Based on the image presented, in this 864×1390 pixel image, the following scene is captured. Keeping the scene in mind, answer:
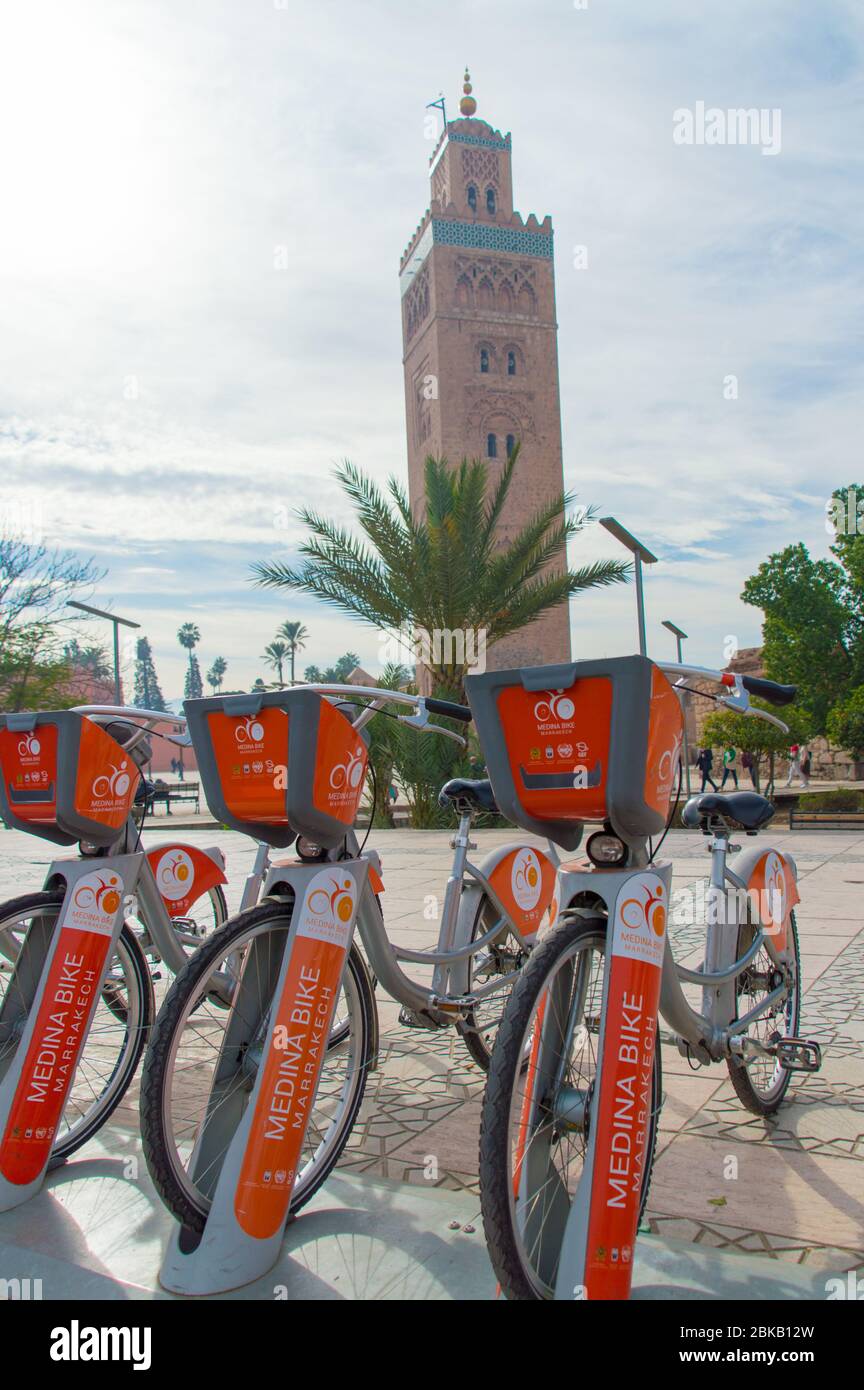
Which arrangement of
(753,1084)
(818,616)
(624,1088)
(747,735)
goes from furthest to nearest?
(818,616), (747,735), (753,1084), (624,1088)

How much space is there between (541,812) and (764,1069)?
1.51 m

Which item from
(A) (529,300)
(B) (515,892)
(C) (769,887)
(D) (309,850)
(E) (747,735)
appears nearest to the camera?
(D) (309,850)

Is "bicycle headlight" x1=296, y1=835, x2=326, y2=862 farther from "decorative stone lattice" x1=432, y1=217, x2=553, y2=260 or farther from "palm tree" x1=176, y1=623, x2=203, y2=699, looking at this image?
"palm tree" x1=176, y1=623, x2=203, y2=699

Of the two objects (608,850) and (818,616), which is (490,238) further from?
(608,850)

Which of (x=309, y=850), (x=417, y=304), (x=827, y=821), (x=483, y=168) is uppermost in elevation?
(x=483, y=168)

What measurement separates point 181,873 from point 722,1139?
6.87ft

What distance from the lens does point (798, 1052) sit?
2.79 m

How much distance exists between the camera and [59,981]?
2.70 m

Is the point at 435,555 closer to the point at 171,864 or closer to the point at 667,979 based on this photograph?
the point at 171,864

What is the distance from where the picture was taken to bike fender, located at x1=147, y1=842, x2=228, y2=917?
378 centimetres

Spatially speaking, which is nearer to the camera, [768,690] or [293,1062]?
[293,1062]

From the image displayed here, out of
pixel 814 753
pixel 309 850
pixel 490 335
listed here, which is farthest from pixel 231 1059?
pixel 490 335

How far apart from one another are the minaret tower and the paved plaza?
45797mm

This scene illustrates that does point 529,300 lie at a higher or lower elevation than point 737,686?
higher
